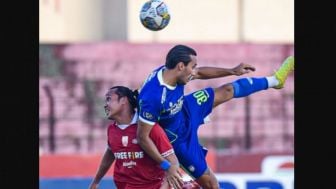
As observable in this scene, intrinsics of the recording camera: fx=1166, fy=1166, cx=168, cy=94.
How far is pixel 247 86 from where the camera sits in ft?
30.8

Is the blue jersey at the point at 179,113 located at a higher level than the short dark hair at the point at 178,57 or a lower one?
lower

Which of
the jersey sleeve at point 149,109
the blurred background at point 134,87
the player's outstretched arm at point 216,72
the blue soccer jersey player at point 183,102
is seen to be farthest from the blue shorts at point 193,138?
the blurred background at point 134,87

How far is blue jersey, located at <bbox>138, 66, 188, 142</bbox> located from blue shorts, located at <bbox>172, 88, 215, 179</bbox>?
0.63ft

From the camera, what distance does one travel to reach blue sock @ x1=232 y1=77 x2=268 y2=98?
935cm

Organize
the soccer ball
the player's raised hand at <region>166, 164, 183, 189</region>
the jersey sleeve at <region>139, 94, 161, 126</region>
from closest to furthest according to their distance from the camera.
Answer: the player's raised hand at <region>166, 164, 183, 189</region>, the jersey sleeve at <region>139, 94, 161, 126</region>, the soccer ball

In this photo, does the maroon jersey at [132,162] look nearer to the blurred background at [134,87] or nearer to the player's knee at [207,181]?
the player's knee at [207,181]

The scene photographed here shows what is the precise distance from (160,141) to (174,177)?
0.33m

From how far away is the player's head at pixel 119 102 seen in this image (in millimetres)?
A: 8859

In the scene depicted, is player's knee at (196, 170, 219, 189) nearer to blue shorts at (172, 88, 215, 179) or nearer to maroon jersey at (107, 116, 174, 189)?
blue shorts at (172, 88, 215, 179)

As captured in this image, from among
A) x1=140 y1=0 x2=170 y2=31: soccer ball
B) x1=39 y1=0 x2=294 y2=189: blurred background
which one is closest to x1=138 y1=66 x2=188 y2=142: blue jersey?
x1=140 y1=0 x2=170 y2=31: soccer ball

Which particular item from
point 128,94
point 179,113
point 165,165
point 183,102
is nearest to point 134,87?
point 183,102

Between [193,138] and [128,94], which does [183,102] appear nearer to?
[193,138]

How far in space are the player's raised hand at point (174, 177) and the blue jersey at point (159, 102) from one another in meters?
0.38
